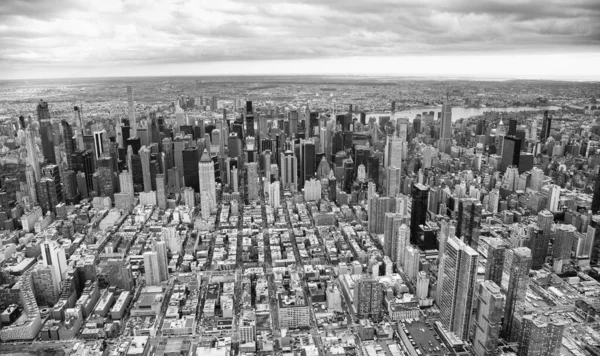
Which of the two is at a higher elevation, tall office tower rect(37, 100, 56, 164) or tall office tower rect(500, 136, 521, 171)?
tall office tower rect(37, 100, 56, 164)

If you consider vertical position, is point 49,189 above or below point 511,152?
below

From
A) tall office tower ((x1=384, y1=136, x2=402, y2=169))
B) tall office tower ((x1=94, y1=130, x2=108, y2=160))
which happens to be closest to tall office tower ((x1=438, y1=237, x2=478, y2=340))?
tall office tower ((x1=384, y1=136, x2=402, y2=169))

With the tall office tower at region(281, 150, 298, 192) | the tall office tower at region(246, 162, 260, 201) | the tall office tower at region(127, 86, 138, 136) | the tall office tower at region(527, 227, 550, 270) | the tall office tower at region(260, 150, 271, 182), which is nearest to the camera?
the tall office tower at region(527, 227, 550, 270)

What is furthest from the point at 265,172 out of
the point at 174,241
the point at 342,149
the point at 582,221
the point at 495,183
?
the point at 582,221

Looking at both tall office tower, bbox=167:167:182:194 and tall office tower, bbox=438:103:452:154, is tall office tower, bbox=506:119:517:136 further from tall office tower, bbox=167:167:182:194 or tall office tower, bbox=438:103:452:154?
tall office tower, bbox=167:167:182:194

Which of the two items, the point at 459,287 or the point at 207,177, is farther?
the point at 207,177

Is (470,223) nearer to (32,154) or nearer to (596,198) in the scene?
(596,198)

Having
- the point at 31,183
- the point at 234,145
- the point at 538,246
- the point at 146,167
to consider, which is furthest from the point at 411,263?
the point at 31,183

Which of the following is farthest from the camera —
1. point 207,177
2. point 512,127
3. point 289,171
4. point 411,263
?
point 289,171

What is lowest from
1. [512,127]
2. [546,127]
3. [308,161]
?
[308,161]
